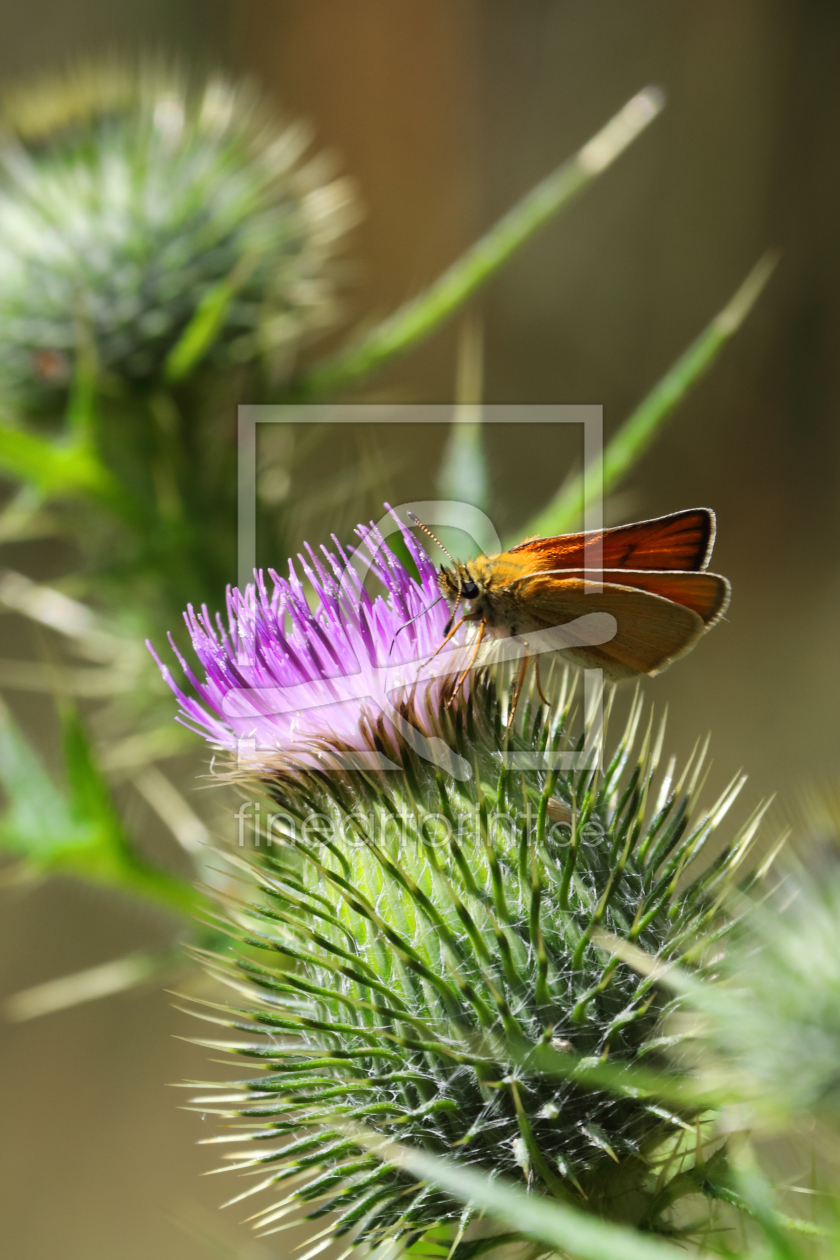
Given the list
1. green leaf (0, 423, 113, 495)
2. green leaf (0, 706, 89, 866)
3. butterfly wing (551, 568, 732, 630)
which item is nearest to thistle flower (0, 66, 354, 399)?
green leaf (0, 423, 113, 495)

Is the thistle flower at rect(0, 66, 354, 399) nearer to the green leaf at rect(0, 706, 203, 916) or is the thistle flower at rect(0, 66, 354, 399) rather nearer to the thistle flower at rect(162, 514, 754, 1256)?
the green leaf at rect(0, 706, 203, 916)

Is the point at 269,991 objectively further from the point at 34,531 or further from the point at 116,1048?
the point at 116,1048

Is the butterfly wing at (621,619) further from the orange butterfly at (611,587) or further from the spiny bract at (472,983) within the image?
the spiny bract at (472,983)

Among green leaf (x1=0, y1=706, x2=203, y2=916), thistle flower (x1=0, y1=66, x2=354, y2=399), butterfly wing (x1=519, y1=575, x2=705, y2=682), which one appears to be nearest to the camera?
butterfly wing (x1=519, y1=575, x2=705, y2=682)

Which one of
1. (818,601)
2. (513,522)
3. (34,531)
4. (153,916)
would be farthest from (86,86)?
(818,601)

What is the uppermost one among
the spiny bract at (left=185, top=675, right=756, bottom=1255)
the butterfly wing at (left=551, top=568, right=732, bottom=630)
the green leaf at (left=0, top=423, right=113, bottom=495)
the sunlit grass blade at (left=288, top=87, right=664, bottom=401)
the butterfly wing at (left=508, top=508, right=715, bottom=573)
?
Result: the sunlit grass blade at (left=288, top=87, right=664, bottom=401)

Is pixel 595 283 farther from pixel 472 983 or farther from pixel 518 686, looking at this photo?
pixel 472 983
